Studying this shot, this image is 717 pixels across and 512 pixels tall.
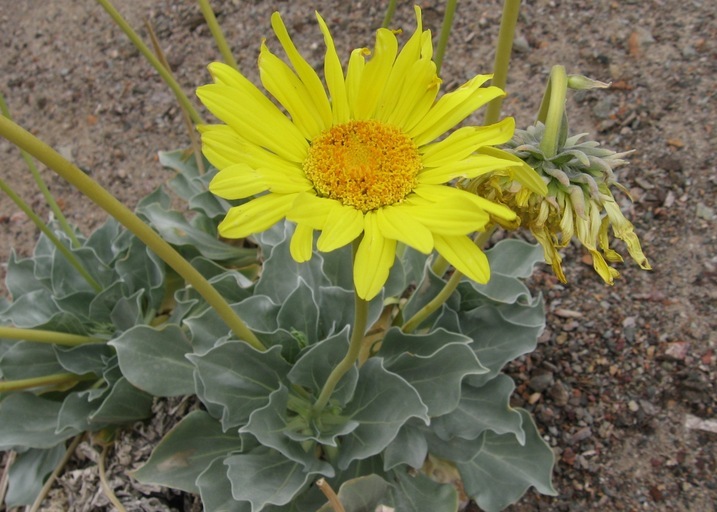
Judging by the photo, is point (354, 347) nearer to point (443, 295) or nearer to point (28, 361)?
point (443, 295)

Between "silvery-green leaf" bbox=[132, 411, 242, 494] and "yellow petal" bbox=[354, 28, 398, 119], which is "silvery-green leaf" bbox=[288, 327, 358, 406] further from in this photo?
"yellow petal" bbox=[354, 28, 398, 119]

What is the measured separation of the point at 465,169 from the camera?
139 centimetres

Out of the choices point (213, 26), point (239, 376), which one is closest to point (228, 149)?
point (239, 376)

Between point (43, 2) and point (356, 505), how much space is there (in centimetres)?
413

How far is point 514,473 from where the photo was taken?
2.31 m

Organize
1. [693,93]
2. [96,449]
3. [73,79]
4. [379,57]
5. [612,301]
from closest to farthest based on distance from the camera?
[379,57], [96,449], [612,301], [693,93], [73,79]

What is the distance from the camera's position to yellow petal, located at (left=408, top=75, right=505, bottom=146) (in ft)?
4.70

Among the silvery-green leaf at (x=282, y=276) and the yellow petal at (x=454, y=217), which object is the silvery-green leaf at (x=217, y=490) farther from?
the yellow petal at (x=454, y=217)

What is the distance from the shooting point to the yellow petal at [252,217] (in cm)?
127

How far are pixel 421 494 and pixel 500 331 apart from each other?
0.58 meters

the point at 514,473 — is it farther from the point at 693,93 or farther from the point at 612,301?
the point at 693,93

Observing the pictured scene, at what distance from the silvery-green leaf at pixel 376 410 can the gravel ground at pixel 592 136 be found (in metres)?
0.73

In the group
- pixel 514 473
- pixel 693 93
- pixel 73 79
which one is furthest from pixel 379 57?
pixel 73 79

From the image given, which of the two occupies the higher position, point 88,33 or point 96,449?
point 88,33
